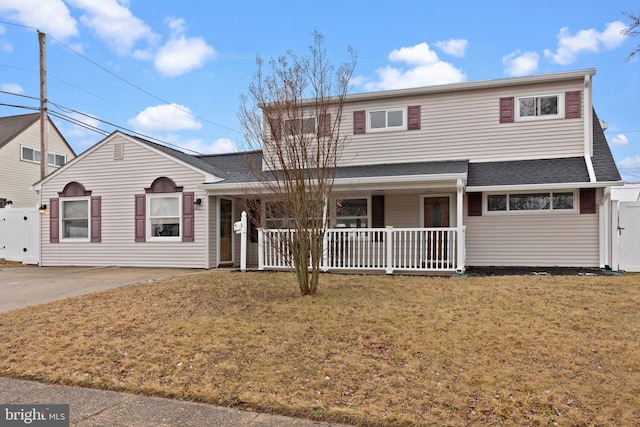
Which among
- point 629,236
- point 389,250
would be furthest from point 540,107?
point 389,250

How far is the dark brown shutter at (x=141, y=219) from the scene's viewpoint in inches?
487

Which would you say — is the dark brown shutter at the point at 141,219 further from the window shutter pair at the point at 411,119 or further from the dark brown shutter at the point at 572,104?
the dark brown shutter at the point at 572,104

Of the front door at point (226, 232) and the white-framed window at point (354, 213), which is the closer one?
→ the white-framed window at point (354, 213)

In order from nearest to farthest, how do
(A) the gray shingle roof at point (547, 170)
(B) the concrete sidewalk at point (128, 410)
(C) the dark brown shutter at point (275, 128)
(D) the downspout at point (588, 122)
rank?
1. (B) the concrete sidewalk at point (128, 410)
2. (C) the dark brown shutter at point (275, 128)
3. (A) the gray shingle roof at point (547, 170)
4. (D) the downspout at point (588, 122)

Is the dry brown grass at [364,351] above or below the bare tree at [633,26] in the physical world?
below

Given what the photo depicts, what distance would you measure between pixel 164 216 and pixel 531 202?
33.3 feet

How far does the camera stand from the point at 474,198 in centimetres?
1123

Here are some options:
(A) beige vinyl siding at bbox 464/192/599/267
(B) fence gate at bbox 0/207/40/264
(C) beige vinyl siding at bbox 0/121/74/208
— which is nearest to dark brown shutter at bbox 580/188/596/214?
(A) beige vinyl siding at bbox 464/192/599/267

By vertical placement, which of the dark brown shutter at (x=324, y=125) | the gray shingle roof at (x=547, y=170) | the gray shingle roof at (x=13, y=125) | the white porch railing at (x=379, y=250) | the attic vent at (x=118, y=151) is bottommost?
the white porch railing at (x=379, y=250)

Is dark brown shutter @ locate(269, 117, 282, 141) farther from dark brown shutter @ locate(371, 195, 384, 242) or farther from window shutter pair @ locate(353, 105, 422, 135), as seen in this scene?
window shutter pair @ locate(353, 105, 422, 135)

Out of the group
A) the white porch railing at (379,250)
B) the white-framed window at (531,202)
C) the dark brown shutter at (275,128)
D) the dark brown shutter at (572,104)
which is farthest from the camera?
the dark brown shutter at (572,104)

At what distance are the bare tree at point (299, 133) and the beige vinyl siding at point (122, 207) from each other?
18.4 feet

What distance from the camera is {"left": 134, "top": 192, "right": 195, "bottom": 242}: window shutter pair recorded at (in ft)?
39.2

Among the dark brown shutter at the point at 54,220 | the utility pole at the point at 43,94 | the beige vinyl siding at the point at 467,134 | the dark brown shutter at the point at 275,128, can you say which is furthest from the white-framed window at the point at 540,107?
the utility pole at the point at 43,94
